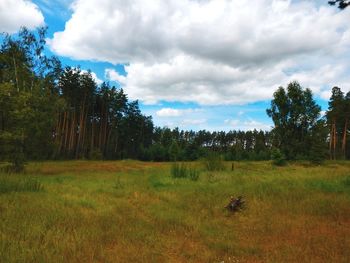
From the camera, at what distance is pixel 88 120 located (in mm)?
74375

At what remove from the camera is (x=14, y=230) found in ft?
22.8

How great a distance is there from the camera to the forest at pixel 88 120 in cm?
2434

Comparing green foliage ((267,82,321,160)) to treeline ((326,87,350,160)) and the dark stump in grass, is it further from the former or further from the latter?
the dark stump in grass

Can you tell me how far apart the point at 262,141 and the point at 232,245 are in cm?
13192

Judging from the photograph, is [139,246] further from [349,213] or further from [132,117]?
[132,117]

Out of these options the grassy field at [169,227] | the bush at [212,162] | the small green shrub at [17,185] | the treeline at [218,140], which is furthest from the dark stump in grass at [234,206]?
the treeline at [218,140]

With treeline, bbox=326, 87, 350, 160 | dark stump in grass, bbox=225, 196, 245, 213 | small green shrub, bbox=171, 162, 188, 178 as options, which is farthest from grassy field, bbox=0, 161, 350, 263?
treeline, bbox=326, 87, 350, 160

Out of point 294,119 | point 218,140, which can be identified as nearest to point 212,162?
point 294,119

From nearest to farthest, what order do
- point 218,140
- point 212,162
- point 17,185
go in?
point 17,185
point 212,162
point 218,140

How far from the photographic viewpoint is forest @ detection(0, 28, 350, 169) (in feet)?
79.9

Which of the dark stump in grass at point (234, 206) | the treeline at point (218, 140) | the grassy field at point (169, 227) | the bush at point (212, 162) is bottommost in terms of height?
the grassy field at point (169, 227)

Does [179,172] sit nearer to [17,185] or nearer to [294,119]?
[17,185]

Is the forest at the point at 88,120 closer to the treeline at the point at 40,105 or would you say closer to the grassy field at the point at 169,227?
the treeline at the point at 40,105

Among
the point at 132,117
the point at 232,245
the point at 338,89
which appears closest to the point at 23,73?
the point at 232,245
